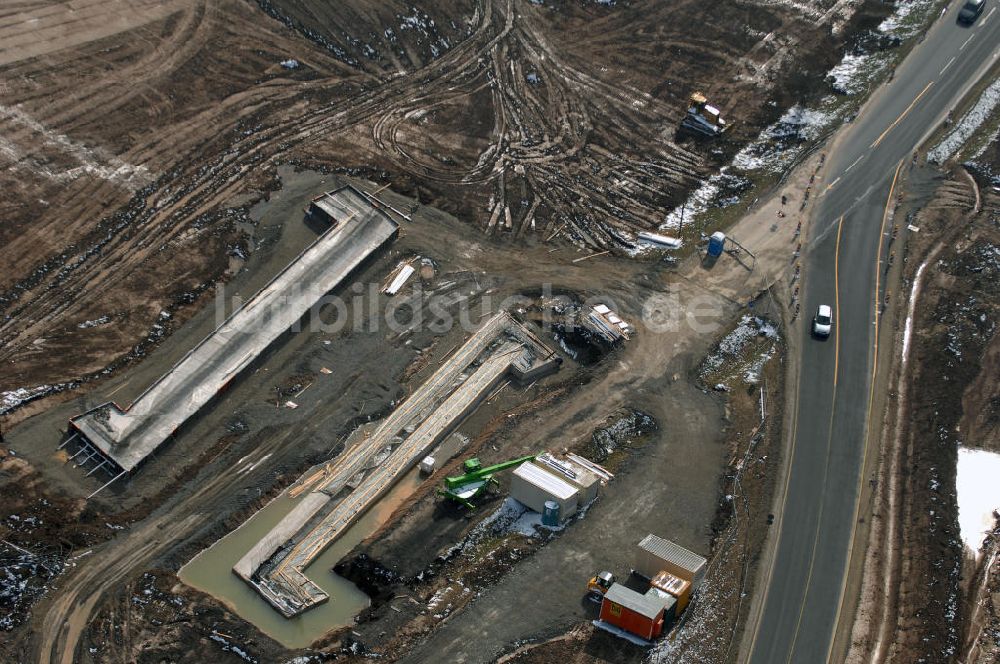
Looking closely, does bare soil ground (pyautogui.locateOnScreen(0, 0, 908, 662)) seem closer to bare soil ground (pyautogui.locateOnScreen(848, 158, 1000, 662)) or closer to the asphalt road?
the asphalt road

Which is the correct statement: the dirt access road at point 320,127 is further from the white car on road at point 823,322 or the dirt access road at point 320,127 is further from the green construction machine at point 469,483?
the green construction machine at point 469,483

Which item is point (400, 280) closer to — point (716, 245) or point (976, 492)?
point (716, 245)

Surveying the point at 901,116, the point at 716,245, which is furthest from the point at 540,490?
the point at 901,116

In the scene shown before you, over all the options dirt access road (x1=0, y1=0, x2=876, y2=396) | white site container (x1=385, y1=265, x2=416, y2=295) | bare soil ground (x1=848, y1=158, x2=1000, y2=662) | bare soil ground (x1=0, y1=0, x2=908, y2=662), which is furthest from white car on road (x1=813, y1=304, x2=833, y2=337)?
white site container (x1=385, y1=265, x2=416, y2=295)

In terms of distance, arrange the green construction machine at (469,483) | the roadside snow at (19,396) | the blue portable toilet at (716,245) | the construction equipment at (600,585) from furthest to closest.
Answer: the blue portable toilet at (716,245)
the roadside snow at (19,396)
the green construction machine at (469,483)
the construction equipment at (600,585)

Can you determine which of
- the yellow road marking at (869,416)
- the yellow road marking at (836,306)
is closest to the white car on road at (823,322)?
the yellow road marking at (836,306)
